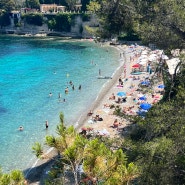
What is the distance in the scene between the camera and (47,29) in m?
106

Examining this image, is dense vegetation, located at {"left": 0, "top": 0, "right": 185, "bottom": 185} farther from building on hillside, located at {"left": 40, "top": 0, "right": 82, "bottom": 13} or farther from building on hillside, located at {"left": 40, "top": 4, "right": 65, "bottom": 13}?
building on hillside, located at {"left": 40, "top": 4, "right": 65, "bottom": 13}

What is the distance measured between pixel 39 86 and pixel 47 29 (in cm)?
6254

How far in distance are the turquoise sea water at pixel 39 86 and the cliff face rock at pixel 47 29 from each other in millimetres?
12863

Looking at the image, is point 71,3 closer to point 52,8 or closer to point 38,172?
point 52,8

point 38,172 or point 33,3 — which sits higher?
point 33,3

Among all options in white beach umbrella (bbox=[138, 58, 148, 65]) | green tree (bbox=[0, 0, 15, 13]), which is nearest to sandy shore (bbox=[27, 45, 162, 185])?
white beach umbrella (bbox=[138, 58, 148, 65])

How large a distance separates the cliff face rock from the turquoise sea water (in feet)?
42.2

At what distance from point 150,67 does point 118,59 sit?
1474 centimetres

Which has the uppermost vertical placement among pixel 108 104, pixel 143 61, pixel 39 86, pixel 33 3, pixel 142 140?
pixel 33 3

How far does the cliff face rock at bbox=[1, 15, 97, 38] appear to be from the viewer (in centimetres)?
9831

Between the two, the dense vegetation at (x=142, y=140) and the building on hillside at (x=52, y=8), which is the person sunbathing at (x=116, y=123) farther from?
the building on hillside at (x=52, y=8)

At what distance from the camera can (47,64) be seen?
205 ft

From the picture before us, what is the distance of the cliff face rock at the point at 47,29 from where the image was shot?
323ft

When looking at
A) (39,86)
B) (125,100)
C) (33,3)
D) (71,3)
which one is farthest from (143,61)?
(33,3)
